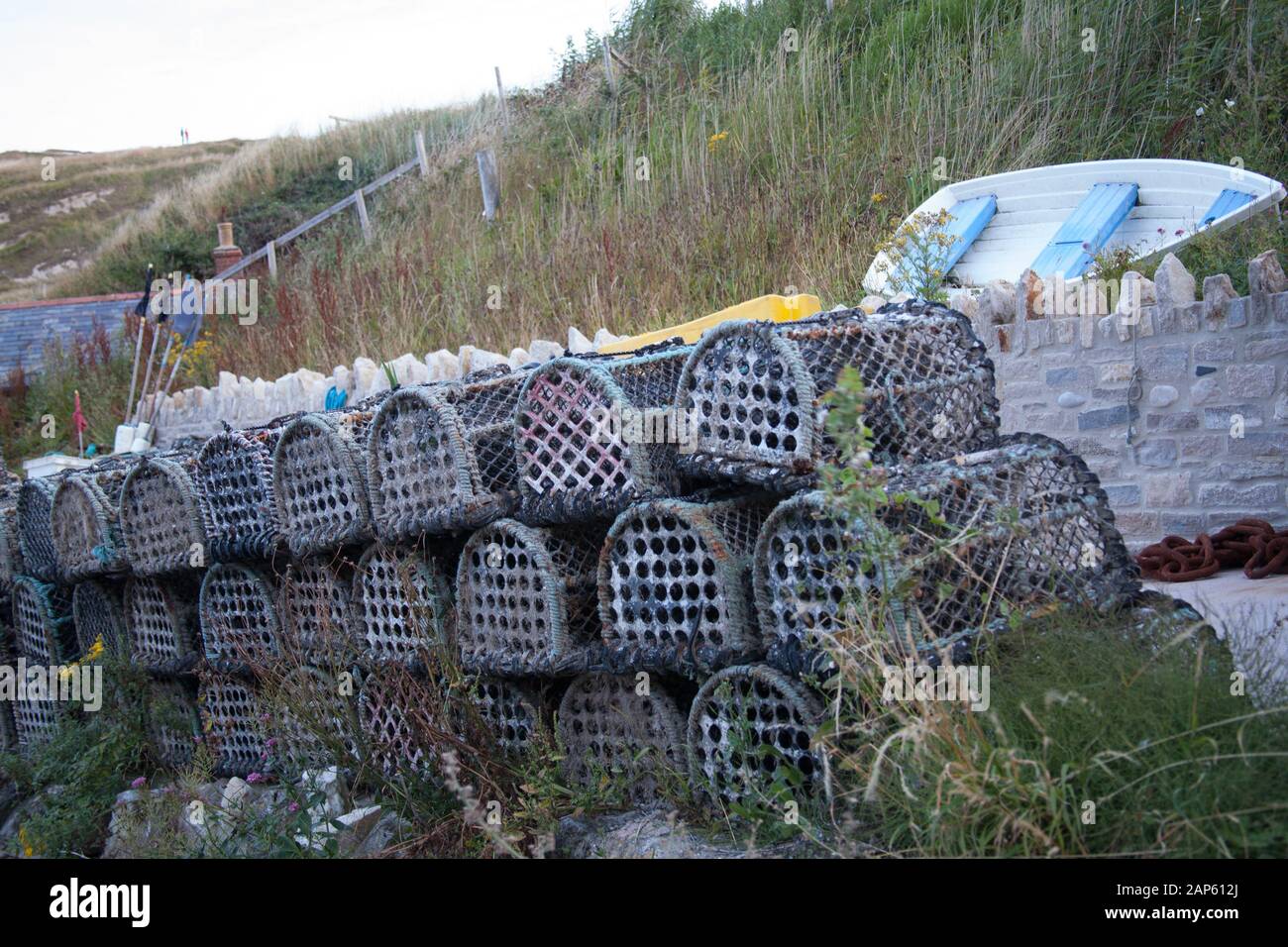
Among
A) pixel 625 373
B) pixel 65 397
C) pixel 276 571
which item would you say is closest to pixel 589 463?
pixel 625 373

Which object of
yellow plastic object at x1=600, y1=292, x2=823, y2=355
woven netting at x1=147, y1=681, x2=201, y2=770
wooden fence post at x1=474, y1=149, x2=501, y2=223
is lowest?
woven netting at x1=147, y1=681, x2=201, y2=770

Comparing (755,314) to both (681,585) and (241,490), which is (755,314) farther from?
(241,490)

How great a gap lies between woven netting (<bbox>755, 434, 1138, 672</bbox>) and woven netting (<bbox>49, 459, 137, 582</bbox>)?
145 inches

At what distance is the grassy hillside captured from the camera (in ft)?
106

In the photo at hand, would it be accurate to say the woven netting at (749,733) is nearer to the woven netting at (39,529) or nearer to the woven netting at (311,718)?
the woven netting at (311,718)

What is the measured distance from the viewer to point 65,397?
1461 cm

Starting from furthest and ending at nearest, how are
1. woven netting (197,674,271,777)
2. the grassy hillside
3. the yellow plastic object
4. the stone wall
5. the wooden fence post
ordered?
the grassy hillside < the wooden fence post < the yellow plastic object < the stone wall < woven netting (197,674,271,777)

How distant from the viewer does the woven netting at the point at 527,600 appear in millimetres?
3988

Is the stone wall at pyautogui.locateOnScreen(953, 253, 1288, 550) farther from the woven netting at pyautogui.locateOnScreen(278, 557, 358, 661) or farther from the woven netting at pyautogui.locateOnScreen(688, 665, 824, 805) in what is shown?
the woven netting at pyautogui.locateOnScreen(278, 557, 358, 661)

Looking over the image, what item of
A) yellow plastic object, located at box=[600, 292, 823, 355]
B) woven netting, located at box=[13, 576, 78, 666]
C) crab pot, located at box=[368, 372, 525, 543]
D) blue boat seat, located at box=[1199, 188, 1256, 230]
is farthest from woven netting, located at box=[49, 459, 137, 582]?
blue boat seat, located at box=[1199, 188, 1256, 230]

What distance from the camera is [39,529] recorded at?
21.2ft

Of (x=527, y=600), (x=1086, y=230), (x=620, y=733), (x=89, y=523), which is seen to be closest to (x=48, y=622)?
(x=89, y=523)
